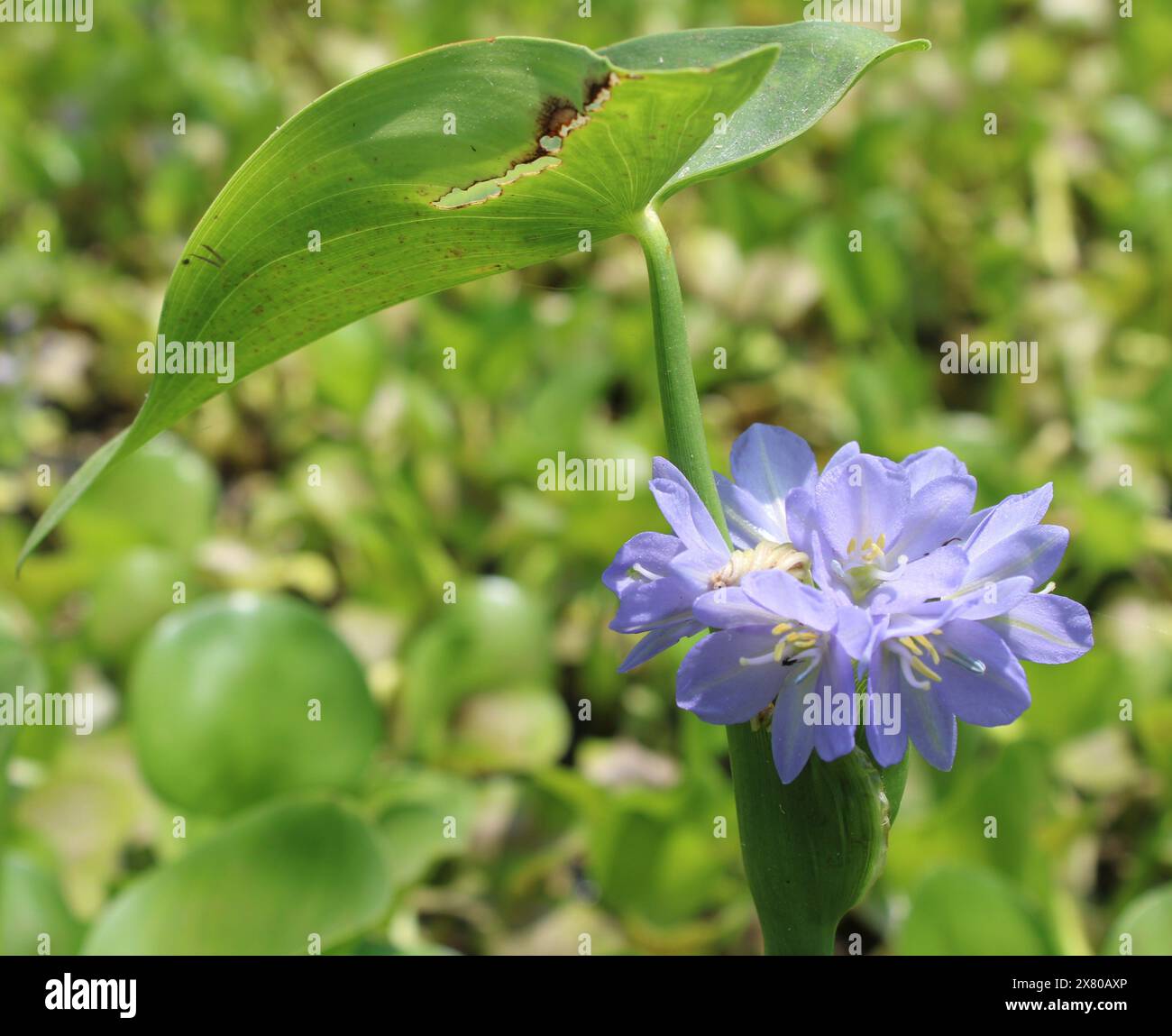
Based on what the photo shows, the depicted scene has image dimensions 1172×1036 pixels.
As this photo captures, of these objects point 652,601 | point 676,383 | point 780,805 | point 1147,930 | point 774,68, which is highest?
point 774,68

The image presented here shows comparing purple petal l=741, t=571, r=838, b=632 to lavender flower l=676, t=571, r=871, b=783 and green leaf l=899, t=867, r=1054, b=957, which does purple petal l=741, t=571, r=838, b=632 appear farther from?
green leaf l=899, t=867, r=1054, b=957

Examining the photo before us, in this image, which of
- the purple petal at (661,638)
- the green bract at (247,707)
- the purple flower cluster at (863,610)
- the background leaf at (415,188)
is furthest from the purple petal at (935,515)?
the green bract at (247,707)

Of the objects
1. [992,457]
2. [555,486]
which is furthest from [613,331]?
[992,457]

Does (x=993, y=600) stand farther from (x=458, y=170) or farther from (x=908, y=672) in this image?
(x=458, y=170)

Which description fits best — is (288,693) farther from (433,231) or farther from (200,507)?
(433,231)

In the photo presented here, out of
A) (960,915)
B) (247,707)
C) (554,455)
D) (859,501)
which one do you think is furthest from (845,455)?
(554,455)

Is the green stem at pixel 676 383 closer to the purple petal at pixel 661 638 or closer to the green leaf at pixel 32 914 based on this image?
the purple petal at pixel 661 638

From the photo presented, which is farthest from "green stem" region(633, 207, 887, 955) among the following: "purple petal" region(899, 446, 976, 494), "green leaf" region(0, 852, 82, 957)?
"green leaf" region(0, 852, 82, 957)
